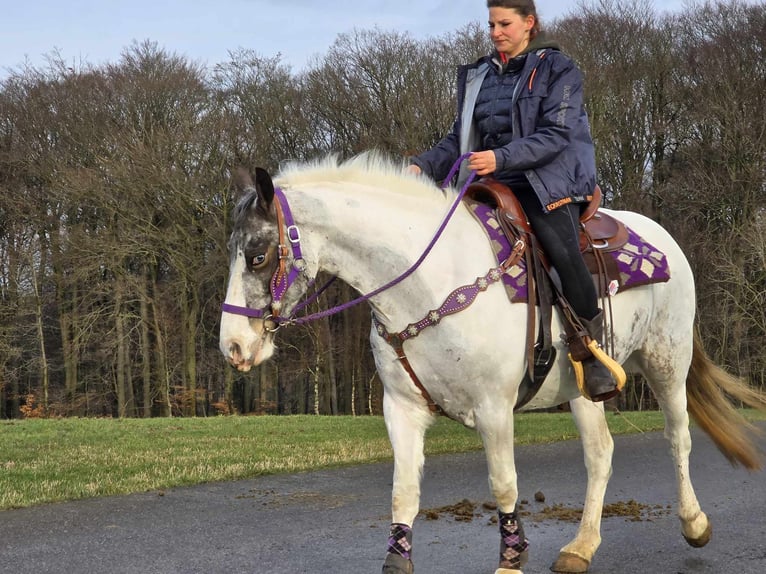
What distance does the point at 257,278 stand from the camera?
4234 millimetres

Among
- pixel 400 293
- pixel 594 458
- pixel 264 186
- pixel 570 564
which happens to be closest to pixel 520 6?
pixel 400 293

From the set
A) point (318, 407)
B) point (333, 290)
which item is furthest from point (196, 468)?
point (318, 407)

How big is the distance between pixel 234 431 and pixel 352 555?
10.4m

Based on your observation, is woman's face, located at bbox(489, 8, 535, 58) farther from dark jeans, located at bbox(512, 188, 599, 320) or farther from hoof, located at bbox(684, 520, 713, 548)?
hoof, located at bbox(684, 520, 713, 548)

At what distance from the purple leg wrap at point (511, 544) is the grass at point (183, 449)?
15.8ft

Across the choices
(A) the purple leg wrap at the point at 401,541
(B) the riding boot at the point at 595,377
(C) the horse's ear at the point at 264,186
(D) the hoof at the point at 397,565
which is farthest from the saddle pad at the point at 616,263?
(D) the hoof at the point at 397,565

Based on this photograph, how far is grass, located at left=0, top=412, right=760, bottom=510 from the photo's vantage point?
8.82 metres

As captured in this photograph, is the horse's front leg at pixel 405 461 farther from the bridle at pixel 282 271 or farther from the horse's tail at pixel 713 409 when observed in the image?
the horse's tail at pixel 713 409

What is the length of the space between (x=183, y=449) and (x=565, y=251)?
864 centimetres

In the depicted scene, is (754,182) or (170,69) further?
(170,69)

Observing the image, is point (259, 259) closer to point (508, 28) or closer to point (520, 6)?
point (508, 28)

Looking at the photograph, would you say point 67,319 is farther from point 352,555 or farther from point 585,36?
point 352,555

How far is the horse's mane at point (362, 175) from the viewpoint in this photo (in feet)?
15.2

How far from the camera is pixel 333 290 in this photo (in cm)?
2856
